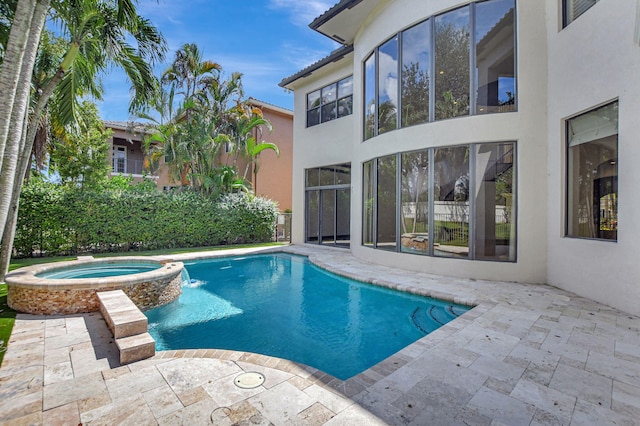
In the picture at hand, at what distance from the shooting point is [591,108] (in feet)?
20.9

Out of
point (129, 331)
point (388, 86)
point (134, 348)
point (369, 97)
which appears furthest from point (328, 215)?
point (134, 348)

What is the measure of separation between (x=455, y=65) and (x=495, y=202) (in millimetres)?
3706

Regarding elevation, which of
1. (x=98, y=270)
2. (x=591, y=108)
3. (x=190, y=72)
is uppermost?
(x=190, y=72)

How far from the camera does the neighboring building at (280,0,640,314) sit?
594cm

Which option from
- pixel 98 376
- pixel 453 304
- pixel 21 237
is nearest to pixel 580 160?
pixel 453 304

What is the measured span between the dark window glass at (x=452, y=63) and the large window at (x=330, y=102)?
5164mm

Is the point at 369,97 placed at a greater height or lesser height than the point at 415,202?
greater

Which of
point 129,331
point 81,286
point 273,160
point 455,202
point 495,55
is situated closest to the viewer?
point 129,331

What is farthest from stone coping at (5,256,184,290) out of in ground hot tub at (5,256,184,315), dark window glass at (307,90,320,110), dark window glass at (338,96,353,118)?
dark window glass at (307,90,320,110)

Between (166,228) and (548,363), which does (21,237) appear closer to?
(166,228)

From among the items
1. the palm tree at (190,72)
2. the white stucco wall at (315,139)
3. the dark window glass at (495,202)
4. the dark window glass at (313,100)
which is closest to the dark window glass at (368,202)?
the white stucco wall at (315,139)

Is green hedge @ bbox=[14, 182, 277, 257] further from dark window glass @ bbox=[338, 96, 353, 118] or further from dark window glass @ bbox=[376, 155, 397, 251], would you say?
dark window glass @ bbox=[376, 155, 397, 251]

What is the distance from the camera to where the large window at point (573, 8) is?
6656 mm

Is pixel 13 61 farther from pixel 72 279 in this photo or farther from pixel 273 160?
pixel 273 160
